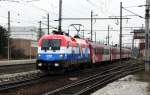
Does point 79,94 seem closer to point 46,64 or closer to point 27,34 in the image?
point 46,64

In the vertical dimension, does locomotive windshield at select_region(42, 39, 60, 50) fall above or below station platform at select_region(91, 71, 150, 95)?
above

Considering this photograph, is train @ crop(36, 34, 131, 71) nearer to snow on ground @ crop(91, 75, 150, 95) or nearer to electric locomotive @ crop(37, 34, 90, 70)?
electric locomotive @ crop(37, 34, 90, 70)

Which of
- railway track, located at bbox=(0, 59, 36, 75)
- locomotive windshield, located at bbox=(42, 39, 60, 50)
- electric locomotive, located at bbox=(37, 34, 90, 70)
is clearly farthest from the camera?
railway track, located at bbox=(0, 59, 36, 75)

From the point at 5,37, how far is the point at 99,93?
5904 cm

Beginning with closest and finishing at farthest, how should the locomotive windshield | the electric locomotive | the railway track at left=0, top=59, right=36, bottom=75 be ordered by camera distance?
the electric locomotive
the locomotive windshield
the railway track at left=0, top=59, right=36, bottom=75

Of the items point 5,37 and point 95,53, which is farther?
point 5,37

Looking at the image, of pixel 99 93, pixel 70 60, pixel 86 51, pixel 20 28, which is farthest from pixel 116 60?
pixel 20 28

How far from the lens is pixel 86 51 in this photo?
40031 millimetres

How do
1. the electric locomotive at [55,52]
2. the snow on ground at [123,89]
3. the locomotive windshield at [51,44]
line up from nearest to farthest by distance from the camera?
1. the snow on ground at [123,89]
2. the electric locomotive at [55,52]
3. the locomotive windshield at [51,44]

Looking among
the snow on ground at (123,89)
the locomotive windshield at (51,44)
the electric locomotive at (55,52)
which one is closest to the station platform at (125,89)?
the snow on ground at (123,89)

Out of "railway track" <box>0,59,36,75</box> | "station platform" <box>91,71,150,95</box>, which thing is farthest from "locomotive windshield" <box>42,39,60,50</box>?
"station platform" <box>91,71,150,95</box>

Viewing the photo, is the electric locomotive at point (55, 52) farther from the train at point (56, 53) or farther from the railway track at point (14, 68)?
the railway track at point (14, 68)

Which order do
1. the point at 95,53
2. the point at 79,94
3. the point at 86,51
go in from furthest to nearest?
1. the point at 95,53
2. the point at 86,51
3. the point at 79,94

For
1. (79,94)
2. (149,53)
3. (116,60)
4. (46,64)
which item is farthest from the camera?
(116,60)
